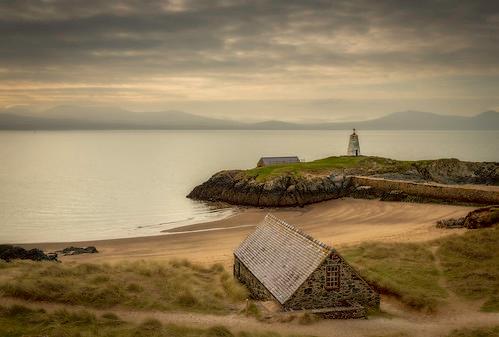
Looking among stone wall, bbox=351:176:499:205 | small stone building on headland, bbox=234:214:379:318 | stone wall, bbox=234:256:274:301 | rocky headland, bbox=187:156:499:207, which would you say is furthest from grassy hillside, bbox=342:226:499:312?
rocky headland, bbox=187:156:499:207

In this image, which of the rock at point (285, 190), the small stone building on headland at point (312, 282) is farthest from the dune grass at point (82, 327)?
the rock at point (285, 190)

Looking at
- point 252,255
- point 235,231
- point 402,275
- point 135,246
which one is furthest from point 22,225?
point 402,275

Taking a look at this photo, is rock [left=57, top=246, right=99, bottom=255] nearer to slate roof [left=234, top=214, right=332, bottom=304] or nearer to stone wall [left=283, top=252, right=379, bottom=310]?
slate roof [left=234, top=214, right=332, bottom=304]

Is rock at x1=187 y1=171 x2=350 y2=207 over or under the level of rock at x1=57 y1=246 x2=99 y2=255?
over

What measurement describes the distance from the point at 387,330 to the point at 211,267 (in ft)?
49.7

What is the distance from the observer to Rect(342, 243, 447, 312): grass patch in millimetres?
25375

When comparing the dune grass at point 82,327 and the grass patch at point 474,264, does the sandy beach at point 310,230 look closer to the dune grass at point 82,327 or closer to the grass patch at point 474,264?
the grass patch at point 474,264

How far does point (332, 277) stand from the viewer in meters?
23.6

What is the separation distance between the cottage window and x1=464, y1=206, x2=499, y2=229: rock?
21981mm

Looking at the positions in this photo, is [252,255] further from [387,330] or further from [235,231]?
[235,231]

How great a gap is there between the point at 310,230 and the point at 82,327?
105ft

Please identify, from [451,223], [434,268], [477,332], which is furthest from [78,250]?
[451,223]

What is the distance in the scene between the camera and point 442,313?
76.9 ft

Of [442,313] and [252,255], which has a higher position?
[252,255]
